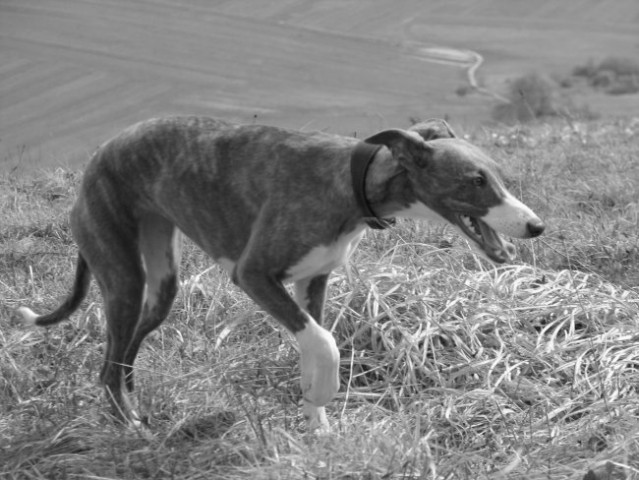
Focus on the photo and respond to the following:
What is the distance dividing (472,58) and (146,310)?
48.6ft

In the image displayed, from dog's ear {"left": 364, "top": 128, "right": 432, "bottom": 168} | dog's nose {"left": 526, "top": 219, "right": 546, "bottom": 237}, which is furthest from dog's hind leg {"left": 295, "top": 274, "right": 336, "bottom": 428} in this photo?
dog's nose {"left": 526, "top": 219, "right": 546, "bottom": 237}

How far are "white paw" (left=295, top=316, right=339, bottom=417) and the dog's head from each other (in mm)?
650

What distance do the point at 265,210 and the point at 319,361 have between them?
657mm

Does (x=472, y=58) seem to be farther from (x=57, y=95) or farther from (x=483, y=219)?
(x=483, y=219)

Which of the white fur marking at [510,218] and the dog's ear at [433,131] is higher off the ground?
the dog's ear at [433,131]

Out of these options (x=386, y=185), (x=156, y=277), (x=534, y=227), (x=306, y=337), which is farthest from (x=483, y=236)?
(x=156, y=277)

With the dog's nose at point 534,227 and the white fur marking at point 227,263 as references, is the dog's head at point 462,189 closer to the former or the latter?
the dog's nose at point 534,227

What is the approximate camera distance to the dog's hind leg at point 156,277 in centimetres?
544

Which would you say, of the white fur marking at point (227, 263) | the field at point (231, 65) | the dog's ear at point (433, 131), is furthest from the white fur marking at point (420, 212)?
the field at point (231, 65)

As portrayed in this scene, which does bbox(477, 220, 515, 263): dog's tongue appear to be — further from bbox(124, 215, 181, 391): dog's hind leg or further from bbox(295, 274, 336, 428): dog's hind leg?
bbox(124, 215, 181, 391): dog's hind leg

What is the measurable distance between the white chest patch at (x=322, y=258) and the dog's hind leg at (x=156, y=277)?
73 centimetres

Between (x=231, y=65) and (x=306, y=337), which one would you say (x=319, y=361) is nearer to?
(x=306, y=337)

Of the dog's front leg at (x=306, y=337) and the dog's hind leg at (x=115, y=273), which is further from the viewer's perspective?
the dog's hind leg at (x=115, y=273)

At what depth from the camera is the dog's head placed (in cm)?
450
